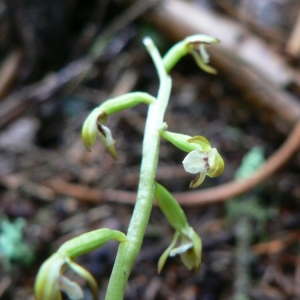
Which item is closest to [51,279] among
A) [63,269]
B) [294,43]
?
[63,269]

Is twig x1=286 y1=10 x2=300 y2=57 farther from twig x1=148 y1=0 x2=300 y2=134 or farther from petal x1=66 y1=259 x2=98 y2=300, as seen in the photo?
petal x1=66 y1=259 x2=98 y2=300

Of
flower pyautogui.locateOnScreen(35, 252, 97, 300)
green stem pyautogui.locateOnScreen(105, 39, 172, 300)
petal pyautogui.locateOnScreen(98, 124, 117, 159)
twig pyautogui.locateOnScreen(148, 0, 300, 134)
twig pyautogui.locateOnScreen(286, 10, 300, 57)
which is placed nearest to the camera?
flower pyautogui.locateOnScreen(35, 252, 97, 300)

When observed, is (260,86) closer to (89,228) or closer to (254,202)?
(254,202)

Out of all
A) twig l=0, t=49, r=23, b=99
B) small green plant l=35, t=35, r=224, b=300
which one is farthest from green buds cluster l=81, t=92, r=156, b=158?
twig l=0, t=49, r=23, b=99

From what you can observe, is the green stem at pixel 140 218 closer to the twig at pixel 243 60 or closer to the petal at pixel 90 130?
the petal at pixel 90 130

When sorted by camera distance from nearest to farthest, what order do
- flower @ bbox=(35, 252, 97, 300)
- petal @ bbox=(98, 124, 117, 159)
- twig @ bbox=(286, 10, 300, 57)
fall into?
flower @ bbox=(35, 252, 97, 300), petal @ bbox=(98, 124, 117, 159), twig @ bbox=(286, 10, 300, 57)

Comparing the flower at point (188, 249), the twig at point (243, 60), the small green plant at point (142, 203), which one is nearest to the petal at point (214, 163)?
the small green plant at point (142, 203)

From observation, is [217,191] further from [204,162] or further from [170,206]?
[204,162]
